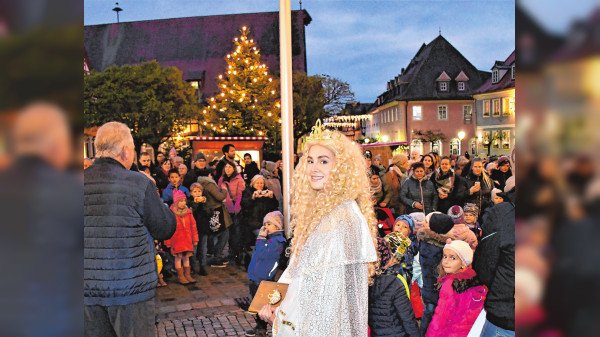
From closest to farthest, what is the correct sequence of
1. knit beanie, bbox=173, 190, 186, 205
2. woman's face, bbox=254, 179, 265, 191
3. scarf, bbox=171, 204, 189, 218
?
scarf, bbox=171, 204, 189, 218
knit beanie, bbox=173, 190, 186, 205
woman's face, bbox=254, 179, 265, 191

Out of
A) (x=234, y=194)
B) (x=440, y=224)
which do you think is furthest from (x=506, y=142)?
(x=440, y=224)

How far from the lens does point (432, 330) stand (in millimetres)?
4078

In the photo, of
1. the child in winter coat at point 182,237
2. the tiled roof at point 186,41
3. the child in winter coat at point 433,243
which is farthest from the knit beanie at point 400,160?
the tiled roof at point 186,41

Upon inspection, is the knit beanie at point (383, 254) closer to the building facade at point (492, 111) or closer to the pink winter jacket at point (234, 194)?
the pink winter jacket at point (234, 194)

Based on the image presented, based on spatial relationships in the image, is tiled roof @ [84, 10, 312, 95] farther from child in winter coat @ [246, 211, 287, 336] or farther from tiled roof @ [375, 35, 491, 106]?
child in winter coat @ [246, 211, 287, 336]

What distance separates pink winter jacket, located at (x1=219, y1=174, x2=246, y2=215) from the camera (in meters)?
9.20

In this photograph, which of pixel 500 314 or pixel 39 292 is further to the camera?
pixel 500 314

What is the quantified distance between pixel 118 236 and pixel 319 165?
130cm

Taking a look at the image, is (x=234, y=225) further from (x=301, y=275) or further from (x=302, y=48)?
(x=302, y=48)

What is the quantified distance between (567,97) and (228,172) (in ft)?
28.1

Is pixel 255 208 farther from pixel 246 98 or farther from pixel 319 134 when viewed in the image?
pixel 246 98

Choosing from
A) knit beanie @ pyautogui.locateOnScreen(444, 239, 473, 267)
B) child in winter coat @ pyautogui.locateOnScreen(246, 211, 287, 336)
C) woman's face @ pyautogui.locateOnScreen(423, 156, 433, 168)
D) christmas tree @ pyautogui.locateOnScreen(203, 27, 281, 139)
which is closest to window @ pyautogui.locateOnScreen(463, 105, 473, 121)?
christmas tree @ pyautogui.locateOnScreen(203, 27, 281, 139)

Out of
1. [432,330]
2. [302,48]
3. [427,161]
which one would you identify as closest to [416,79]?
[302,48]

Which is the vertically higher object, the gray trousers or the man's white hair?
the man's white hair
